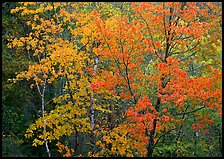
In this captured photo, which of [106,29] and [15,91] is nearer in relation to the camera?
[106,29]

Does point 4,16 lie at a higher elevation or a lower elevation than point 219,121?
higher

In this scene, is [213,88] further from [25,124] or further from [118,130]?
[25,124]

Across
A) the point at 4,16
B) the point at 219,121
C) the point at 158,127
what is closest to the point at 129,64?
the point at 158,127

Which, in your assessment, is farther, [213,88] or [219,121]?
[219,121]

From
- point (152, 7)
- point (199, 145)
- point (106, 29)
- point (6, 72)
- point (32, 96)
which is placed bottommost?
point (199, 145)

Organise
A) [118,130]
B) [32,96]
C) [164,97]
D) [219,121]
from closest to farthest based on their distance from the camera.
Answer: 1. [164,97]
2. [118,130]
3. [219,121]
4. [32,96]

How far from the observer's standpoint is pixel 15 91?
11.0m

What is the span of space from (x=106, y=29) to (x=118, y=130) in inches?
135

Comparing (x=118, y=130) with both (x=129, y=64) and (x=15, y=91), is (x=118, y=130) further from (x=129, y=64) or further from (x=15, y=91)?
(x=15, y=91)

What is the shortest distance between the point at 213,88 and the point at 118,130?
11.3 feet

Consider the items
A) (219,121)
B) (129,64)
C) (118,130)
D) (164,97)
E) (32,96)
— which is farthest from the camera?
(32,96)

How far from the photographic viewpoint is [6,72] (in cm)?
1028

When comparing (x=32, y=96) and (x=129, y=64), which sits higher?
(x=129, y=64)

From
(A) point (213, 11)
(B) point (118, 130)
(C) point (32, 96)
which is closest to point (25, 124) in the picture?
(C) point (32, 96)
